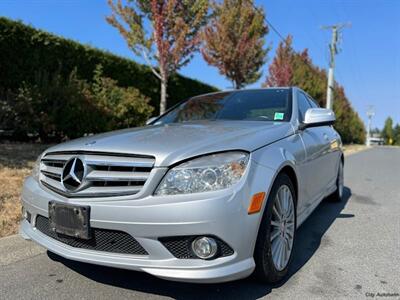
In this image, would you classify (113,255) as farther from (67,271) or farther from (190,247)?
(67,271)

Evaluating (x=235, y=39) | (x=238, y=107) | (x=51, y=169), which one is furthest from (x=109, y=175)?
(x=235, y=39)

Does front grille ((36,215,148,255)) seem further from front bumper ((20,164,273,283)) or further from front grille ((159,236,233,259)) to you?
front grille ((159,236,233,259))

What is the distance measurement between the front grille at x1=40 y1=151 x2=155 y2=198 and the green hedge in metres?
7.42

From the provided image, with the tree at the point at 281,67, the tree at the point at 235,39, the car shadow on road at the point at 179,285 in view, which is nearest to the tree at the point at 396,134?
the tree at the point at 281,67

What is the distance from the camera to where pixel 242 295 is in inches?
107

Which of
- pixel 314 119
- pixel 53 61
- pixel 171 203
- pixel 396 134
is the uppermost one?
pixel 53 61

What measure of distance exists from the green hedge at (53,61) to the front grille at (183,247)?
7991mm

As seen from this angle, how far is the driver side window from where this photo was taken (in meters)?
4.00

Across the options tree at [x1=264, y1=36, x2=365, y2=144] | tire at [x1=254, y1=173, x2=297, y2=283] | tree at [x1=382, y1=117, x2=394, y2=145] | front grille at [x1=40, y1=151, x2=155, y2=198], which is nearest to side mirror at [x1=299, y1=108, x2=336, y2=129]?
tire at [x1=254, y1=173, x2=297, y2=283]

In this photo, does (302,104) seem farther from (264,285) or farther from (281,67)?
(281,67)

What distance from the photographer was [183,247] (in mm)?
2400

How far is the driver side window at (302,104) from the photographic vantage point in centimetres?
400

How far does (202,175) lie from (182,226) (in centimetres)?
33

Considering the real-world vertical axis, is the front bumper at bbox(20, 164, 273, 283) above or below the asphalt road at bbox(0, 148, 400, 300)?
above
